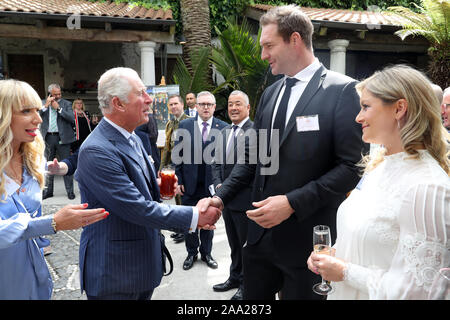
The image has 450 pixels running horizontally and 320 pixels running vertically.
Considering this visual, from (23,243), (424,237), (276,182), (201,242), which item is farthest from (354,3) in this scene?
(23,243)

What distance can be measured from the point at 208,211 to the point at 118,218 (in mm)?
585

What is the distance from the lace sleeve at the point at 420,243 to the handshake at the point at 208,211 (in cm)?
115

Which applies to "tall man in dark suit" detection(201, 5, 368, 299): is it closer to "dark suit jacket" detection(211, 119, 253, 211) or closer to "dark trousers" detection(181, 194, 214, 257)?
"dark suit jacket" detection(211, 119, 253, 211)

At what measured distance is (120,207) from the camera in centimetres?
196

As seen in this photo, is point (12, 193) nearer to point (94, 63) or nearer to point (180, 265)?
point (180, 265)

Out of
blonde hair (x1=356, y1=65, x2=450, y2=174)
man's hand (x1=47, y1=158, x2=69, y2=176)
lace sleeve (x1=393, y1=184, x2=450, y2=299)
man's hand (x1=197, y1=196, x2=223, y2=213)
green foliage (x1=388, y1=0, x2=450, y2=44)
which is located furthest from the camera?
green foliage (x1=388, y1=0, x2=450, y2=44)

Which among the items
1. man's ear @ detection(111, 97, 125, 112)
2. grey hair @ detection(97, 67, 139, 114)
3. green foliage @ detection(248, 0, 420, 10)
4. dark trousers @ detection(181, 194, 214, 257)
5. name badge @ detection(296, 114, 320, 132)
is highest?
green foliage @ detection(248, 0, 420, 10)

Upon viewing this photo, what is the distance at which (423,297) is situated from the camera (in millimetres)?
1349

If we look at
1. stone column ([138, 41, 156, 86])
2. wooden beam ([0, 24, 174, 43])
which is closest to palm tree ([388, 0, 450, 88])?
wooden beam ([0, 24, 174, 43])

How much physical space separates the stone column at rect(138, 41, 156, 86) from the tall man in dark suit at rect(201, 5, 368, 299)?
7.44m

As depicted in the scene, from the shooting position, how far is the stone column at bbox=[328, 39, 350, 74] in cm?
991

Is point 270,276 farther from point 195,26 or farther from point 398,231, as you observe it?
point 195,26
